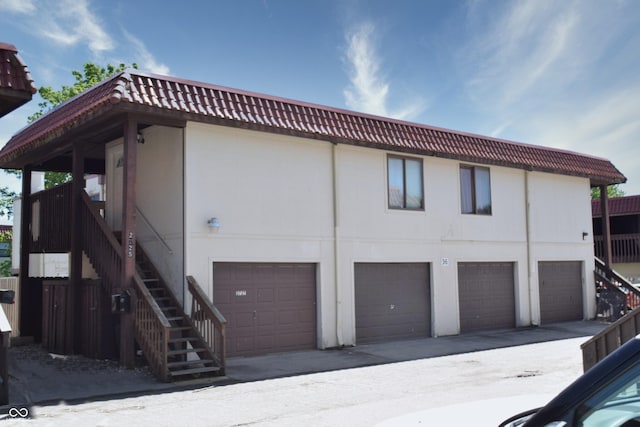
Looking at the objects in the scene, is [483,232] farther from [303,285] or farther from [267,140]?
[267,140]

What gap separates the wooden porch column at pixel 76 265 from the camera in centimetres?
1438

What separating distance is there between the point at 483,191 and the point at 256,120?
8.67m

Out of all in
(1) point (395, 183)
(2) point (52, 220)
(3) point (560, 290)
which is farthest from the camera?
(3) point (560, 290)

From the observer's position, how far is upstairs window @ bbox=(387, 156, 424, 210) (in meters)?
17.1

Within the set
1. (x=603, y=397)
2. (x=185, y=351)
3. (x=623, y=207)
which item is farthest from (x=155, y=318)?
(x=623, y=207)

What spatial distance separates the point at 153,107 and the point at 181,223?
8.72 ft

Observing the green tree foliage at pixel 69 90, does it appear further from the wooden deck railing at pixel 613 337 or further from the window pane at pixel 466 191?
the wooden deck railing at pixel 613 337

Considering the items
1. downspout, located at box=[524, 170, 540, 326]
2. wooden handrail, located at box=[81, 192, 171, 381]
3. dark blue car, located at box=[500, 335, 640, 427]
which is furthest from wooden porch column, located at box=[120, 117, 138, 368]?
downspout, located at box=[524, 170, 540, 326]

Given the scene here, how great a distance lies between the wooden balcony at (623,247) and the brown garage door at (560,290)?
28.5 feet

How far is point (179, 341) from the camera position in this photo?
468 inches

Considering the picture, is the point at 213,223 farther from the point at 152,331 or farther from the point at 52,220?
the point at 52,220

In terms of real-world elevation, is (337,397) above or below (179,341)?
below

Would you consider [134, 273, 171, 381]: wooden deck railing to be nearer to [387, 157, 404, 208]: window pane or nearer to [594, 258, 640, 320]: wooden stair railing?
[387, 157, 404, 208]: window pane

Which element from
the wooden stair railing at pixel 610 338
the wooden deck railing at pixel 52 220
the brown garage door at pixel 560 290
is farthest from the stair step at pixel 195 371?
the brown garage door at pixel 560 290
